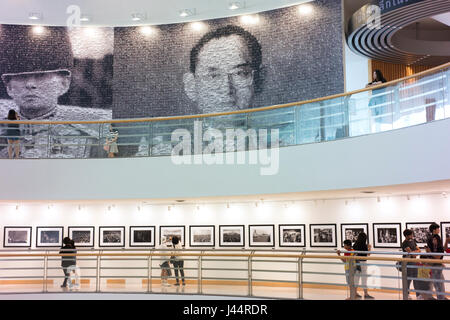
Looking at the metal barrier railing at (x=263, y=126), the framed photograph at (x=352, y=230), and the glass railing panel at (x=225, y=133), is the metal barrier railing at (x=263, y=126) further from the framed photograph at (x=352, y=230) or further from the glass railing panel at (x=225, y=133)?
the framed photograph at (x=352, y=230)

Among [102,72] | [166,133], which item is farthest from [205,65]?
[166,133]

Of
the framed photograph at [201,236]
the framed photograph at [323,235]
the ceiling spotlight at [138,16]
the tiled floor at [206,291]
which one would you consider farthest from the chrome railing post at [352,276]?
the ceiling spotlight at [138,16]

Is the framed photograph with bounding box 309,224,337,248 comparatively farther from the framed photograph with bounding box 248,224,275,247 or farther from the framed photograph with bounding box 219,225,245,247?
the framed photograph with bounding box 219,225,245,247

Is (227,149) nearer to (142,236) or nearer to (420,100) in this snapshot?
(420,100)

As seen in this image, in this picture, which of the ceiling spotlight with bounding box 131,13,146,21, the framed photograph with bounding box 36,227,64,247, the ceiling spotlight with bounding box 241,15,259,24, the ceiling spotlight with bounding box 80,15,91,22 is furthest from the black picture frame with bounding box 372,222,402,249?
the ceiling spotlight with bounding box 80,15,91,22

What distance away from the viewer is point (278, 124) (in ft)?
40.2

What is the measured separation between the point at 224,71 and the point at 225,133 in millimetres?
5523

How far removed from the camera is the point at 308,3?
1680 centimetres

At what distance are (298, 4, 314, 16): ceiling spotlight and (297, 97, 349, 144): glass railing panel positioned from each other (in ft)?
19.1

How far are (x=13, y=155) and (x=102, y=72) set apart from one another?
567cm

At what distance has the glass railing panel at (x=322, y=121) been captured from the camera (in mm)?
11312

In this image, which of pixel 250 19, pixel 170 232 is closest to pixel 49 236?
pixel 170 232

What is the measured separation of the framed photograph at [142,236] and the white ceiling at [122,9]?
673 cm
